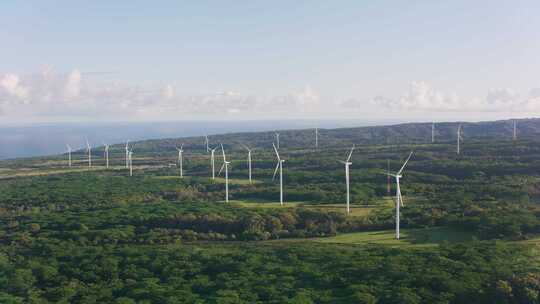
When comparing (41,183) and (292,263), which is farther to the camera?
(41,183)

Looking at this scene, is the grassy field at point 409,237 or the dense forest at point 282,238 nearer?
the dense forest at point 282,238

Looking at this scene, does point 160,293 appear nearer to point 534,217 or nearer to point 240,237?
point 240,237

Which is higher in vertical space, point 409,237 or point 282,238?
point 409,237

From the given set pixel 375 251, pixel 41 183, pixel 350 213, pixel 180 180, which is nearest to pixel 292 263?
pixel 375 251

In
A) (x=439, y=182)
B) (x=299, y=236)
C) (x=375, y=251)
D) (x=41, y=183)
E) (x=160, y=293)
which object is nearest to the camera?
(x=160, y=293)

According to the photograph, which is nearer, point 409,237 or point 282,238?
point 409,237
